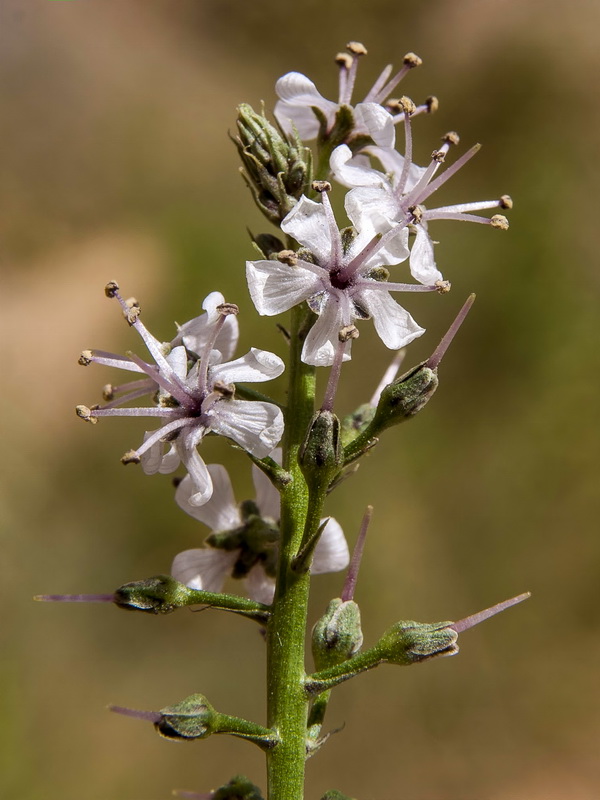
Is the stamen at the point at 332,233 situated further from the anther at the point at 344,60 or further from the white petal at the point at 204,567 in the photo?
the white petal at the point at 204,567

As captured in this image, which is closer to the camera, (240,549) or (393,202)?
(393,202)

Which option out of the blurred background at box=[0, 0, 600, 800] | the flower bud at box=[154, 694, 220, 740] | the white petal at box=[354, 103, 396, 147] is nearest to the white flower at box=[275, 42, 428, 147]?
the white petal at box=[354, 103, 396, 147]

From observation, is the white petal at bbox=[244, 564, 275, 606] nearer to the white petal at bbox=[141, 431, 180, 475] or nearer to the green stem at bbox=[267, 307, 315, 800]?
the green stem at bbox=[267, 307, 315, 800]

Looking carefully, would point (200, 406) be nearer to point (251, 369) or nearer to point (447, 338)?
point (251, 369)

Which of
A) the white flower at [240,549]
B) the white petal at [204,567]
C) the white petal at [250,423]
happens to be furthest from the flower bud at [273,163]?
the white petal at [204,567]

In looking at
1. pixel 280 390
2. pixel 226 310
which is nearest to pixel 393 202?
pixel 226 310

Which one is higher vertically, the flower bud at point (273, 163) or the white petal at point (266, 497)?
the flower bud at point (273, 163)
